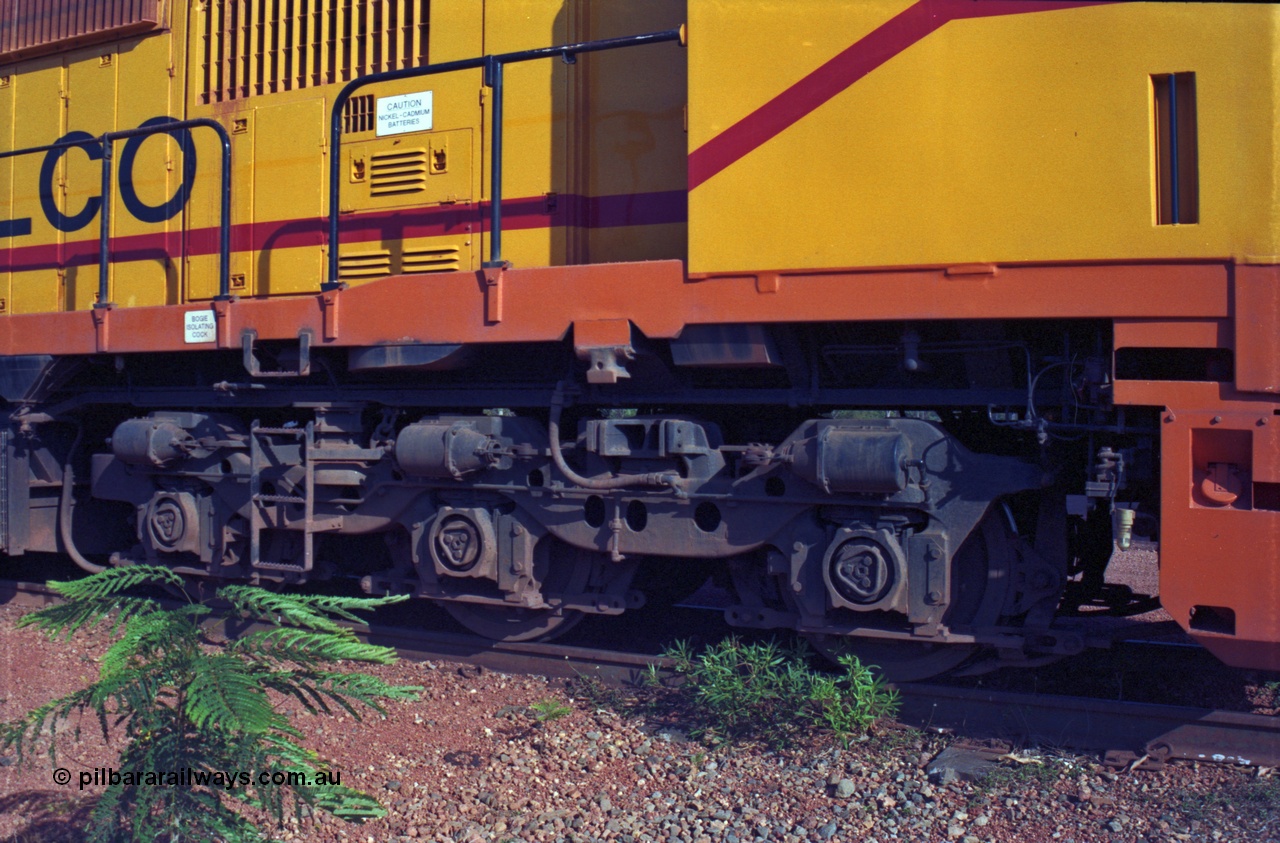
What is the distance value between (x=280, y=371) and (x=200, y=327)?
63 centimetres

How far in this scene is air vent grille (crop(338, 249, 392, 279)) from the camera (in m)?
5.72

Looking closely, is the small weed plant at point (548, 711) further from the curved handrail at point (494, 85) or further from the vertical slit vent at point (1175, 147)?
the vertical slit vent at point (1175, 147)

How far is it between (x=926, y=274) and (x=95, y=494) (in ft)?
17.6

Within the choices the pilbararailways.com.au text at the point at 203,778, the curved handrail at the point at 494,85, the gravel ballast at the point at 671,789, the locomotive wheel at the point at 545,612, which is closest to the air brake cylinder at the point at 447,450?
the locomotive wheel at the point at 545,612

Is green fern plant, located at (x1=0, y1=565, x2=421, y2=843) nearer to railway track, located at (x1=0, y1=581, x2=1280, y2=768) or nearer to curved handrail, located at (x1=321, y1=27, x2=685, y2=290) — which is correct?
railway track, located at (x1=0, y1=581, x2=1280, y2=768)

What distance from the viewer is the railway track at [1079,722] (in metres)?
4.03

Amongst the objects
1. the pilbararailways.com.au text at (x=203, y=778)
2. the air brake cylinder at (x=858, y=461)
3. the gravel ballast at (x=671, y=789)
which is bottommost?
the gravel ballast at (x=671, y=789)

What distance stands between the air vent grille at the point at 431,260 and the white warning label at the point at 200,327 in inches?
44.4

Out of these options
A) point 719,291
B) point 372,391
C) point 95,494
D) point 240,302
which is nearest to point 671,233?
point 719,291

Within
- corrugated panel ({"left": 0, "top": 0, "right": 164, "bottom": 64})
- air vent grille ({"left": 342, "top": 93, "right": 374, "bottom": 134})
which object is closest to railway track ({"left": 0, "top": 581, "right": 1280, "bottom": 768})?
air vent grille ({"left": 342, "top": 93, "right": 374, "bottom": 134})

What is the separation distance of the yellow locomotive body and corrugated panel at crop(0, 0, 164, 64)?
6 cm

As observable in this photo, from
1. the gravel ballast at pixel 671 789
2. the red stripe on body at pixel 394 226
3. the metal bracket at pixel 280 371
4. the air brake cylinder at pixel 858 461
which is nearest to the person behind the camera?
the gravel ballast at pixel 671 789

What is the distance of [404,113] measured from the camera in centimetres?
572

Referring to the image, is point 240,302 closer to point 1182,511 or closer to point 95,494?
point 95,494
